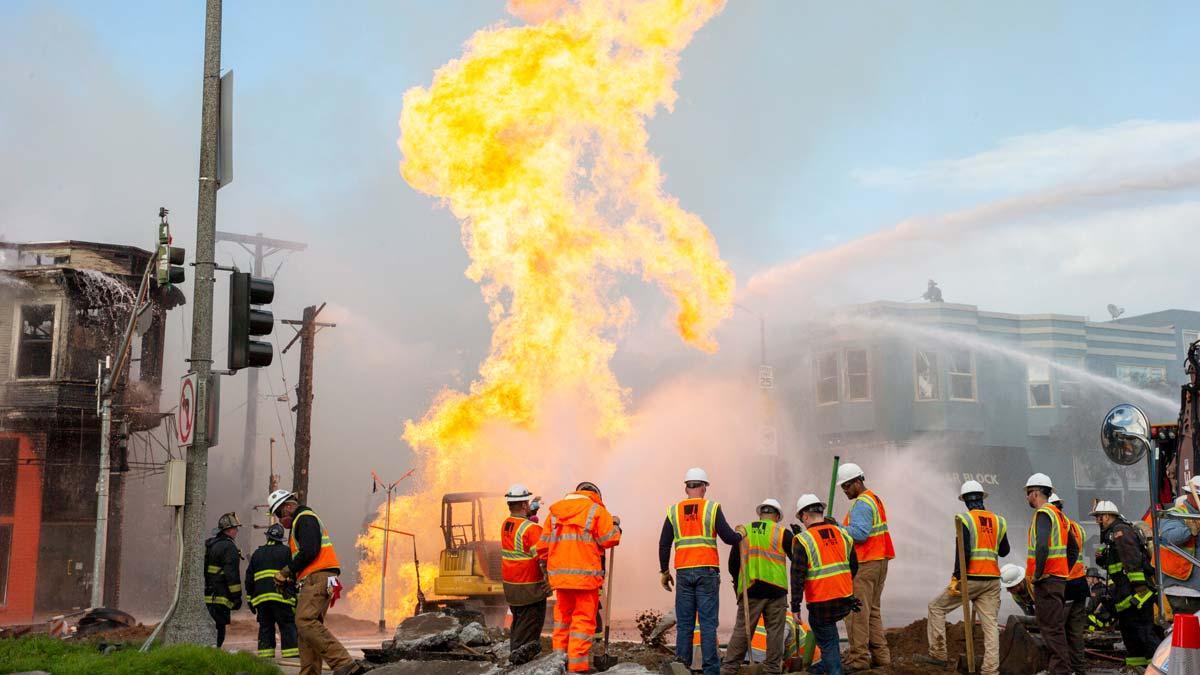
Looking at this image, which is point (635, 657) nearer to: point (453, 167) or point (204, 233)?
point (204, 233)

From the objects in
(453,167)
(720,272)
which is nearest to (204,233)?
(453,167)

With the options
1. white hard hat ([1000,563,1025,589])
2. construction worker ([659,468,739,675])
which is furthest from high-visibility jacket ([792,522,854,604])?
white hard hat ([1000,563,1025,589])

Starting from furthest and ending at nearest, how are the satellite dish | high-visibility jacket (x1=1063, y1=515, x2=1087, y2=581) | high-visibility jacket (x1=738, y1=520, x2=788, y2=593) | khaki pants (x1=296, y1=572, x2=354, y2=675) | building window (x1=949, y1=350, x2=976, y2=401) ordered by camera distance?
building window (x1=949, y1=350, x2=976, y2=401)
the satellite dish
high-visibility jacket (x1=1063, y1=515, x2=1087, y2=581)
high-visibility jacket (x1=738, y1=520, x2=788, y2=593)
khaki pants (x1=296, y1=572, x2=354, y2=675)

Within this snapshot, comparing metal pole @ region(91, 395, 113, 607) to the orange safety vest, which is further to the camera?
metal pole @ region(91, 395, 113, 607)

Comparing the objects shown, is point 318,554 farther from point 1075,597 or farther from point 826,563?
point 1075,597

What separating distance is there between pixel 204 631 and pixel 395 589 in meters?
26.4

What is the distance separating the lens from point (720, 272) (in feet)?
91.8

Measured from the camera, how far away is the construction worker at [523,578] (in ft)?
38.3

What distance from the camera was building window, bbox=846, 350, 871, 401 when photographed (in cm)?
4081

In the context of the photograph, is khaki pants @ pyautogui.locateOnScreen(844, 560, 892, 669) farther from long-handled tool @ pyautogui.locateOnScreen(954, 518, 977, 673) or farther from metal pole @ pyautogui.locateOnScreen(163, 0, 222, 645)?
metal pole @ pyautogui.locateOnScreen(163, 0, 222, 645)

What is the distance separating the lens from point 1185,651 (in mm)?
4094

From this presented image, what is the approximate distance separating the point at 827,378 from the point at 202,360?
3253cm

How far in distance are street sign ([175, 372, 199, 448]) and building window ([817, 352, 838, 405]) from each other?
32316mm

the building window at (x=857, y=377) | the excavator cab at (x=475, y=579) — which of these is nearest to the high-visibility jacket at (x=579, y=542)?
the excavator cab at (x=475, y=579)
